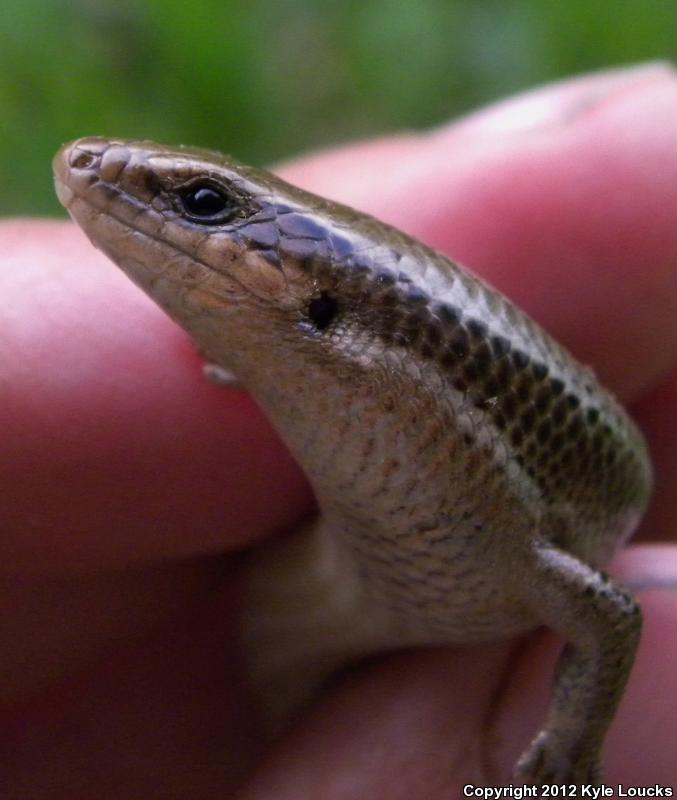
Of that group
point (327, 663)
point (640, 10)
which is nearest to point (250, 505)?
point (327, 663)

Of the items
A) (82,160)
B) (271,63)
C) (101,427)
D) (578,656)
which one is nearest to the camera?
(82,160)

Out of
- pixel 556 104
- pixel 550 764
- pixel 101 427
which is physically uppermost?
pixel 556 104

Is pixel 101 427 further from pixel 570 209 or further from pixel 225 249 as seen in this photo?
pixel 570 209

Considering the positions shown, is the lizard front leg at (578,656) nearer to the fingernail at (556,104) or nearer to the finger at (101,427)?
the finger at (101,427)

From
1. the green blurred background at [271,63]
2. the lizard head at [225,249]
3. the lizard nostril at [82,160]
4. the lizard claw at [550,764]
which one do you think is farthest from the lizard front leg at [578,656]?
the green blurred background at [271,63]

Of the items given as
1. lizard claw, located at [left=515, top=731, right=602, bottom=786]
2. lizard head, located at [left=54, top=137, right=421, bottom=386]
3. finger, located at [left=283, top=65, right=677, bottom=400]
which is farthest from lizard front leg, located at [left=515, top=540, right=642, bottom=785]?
finger, located at [left=283, top=65, right=677, bottom=400]

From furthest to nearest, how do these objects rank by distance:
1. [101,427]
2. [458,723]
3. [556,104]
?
[556,104], [458,723], [101,427]

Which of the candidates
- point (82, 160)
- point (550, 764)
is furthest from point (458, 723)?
point (82, 160)
